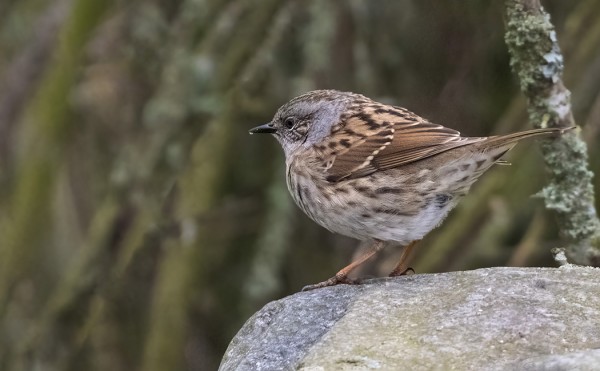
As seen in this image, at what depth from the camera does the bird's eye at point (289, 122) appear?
16.4 ft

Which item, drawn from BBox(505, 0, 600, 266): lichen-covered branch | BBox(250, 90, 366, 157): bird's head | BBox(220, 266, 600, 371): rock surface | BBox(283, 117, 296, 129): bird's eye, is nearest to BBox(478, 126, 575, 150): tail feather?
BBox(505, 0, 600, 266): lichen-covered branch

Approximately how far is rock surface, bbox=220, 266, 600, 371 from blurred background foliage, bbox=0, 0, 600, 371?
1.71 meters

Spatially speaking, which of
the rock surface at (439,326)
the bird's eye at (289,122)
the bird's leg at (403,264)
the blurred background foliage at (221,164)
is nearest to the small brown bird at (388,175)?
the bird's leg at (403,264)

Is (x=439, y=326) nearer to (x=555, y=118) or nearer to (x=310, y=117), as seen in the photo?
(x=555, y=118)

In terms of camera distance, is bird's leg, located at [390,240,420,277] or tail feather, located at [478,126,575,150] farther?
bird's leg, located at [390,240,420,277]

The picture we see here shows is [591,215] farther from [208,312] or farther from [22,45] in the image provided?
[22,45]

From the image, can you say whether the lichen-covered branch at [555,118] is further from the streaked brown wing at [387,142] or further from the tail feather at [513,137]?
the streaked brown wing at [387,142]

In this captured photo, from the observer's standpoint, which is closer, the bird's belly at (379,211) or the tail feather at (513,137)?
the tail feather at (513,137)

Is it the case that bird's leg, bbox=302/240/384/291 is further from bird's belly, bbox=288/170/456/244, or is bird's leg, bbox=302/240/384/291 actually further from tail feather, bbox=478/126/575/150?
tail feather, bbox=478/126/575/150

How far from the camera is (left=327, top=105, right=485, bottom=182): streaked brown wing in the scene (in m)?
4.30

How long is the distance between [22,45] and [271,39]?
2109 mm

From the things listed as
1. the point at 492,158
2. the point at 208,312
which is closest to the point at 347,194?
the point at 492,158

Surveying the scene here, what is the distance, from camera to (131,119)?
20.8 ft

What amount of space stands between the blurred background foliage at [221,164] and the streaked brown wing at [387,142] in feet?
2.31
